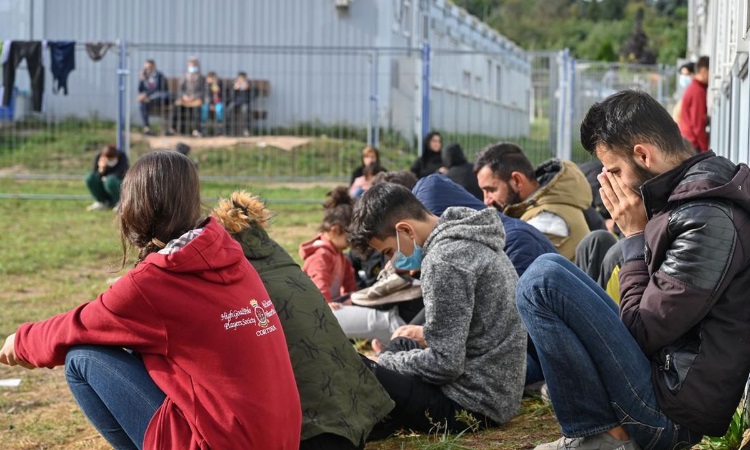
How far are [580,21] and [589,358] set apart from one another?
85.1 meters

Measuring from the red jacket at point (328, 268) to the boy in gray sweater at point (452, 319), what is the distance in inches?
97.1

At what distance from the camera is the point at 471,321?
13.8ft

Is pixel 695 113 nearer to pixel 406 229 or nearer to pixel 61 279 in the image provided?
pixel 61 279

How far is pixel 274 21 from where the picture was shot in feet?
77.9

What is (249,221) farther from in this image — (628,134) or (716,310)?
(716,310)

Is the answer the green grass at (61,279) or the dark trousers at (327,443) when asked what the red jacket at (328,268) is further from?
the dark trousers at (327,443)

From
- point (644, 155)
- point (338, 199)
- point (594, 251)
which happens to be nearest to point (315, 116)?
point (338, 199)

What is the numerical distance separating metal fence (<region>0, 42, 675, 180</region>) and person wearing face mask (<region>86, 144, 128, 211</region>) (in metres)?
0.72

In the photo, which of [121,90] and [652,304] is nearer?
[652,304]

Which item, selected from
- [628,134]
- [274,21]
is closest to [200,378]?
[628,134]

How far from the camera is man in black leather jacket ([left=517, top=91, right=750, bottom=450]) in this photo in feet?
9.87

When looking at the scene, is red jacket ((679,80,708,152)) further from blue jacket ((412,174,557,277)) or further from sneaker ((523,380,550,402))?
sneaker ((523,380,550,402))

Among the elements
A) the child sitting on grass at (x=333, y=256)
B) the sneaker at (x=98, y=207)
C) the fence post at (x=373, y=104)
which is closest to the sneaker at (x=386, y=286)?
the child sitting on grass at (x=333, y=256)

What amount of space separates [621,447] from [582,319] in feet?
1.48
